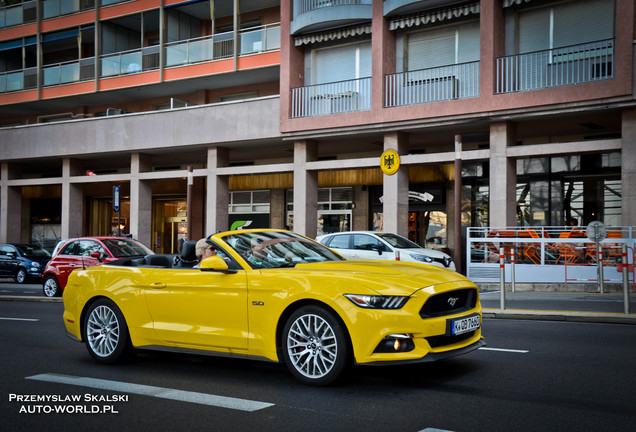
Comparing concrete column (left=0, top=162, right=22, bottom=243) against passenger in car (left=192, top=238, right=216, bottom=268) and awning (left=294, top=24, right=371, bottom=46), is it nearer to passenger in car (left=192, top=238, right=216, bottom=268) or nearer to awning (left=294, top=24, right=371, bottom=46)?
awning (left=294, top=24, right=371, bottom=46)

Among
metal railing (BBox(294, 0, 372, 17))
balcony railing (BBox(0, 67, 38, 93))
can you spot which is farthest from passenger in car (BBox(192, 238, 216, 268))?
balcony railing (BBox(0, 67, 38, 93))

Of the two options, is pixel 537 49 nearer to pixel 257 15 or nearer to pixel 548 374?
pixel 257 15

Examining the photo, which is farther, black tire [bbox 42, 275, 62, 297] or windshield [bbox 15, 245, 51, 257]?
windshield [bbox 15, 245, 51, 257]

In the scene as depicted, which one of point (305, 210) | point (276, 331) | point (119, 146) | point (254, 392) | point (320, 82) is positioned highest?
point (320, 82)

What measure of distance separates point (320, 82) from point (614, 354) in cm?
1879

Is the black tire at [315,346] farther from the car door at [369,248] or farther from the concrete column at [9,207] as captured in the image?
the concrete column at [9,207]

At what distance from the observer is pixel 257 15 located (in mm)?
29016

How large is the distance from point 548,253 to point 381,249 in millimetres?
4912

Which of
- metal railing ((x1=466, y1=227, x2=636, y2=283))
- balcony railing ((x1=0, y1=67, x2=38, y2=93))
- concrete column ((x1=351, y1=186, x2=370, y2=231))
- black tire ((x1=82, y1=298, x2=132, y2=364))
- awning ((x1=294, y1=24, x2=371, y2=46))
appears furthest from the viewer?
balcony railing ((x1=0, y1=67, x2=38, y2=93))

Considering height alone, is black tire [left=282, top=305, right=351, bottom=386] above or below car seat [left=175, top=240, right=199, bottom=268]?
below

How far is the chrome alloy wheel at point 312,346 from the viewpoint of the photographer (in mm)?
Answer: 5902

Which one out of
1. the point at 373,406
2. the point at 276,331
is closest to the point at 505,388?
the point at 373,406

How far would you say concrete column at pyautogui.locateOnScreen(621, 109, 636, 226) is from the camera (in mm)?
17984

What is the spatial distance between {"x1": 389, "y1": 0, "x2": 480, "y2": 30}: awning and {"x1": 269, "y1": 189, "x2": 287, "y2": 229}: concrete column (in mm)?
10018
